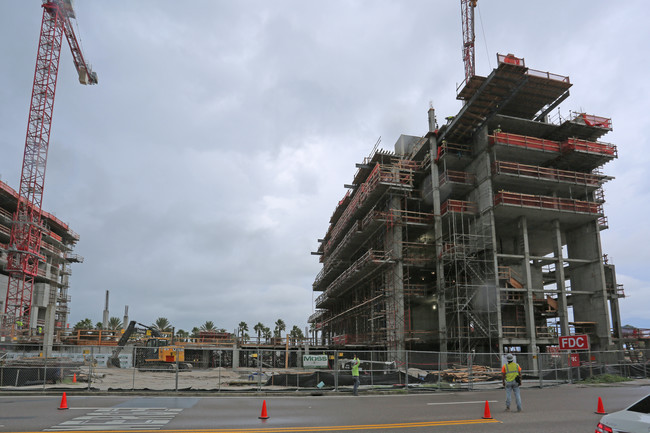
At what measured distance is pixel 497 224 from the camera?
1815 inches

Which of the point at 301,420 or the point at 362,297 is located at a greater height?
the point at 362,297

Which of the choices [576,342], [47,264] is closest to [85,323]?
[47,264]

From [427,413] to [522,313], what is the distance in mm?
32747

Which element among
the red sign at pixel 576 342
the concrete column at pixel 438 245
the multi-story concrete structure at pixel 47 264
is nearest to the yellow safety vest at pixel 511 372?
the red sign at pixel 576 342

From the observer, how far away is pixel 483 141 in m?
43.2

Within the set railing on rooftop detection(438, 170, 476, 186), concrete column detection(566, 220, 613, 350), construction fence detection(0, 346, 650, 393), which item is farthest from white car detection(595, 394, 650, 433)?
concrete column detection(566, 220, 613, 350)

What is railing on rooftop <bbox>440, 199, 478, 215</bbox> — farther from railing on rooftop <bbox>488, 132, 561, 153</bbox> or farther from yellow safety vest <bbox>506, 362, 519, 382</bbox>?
yellow safety vest <bbox>506, 362, 519, 382</bbox>

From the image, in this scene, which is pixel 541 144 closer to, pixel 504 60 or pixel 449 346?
pixel 504 60

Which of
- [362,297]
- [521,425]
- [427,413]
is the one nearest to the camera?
[521,425]

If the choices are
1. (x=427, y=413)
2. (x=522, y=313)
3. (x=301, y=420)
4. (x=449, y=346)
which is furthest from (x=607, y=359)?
(x=301, y=420)

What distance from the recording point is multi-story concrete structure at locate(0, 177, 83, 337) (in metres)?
68.2

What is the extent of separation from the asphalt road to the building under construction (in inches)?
869

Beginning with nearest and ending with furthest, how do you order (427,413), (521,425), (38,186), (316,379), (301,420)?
(521,425)
(301,420)
(427,413)
(316,379)
(38,186)

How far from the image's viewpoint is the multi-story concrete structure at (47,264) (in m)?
68.2
